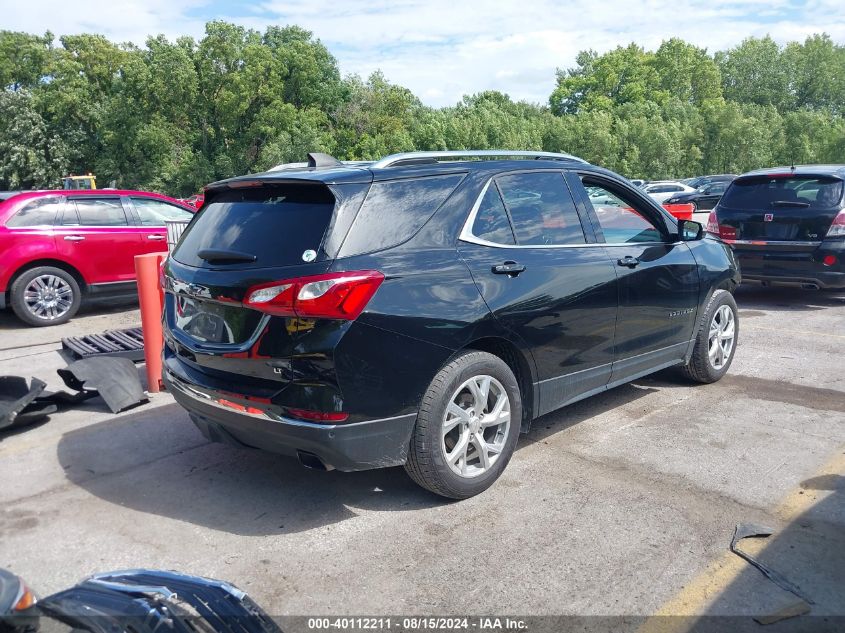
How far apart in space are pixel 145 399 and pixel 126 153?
49.2 metres

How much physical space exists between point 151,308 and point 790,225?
768 centimetres

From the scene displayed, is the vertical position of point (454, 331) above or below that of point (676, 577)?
above

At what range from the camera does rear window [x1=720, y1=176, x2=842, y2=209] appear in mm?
9078

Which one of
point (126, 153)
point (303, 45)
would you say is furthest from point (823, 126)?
point (126, 153)

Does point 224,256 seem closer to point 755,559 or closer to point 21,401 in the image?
point 21,401

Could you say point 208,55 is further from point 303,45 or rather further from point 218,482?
point 218,482

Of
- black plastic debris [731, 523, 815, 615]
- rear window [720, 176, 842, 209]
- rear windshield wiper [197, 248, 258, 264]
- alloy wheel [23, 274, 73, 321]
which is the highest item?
rear window [720, 176, 842, 209]

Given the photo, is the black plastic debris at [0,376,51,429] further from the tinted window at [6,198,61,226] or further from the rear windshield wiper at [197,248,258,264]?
the tinted window at [6,198,61,226]

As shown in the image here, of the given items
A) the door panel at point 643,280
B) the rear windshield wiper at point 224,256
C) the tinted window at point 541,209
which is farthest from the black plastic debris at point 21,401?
the door panel at point 643,280

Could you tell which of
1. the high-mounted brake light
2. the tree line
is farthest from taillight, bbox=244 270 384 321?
the tree line

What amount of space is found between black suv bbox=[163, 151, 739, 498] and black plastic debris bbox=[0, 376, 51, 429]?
149cm

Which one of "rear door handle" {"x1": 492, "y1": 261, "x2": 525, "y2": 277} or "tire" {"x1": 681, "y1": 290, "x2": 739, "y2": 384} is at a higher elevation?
"rear door handle" {"x1": 492, "y1": 261, "x2": 525, "y2": 277}

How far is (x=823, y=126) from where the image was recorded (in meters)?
57.7

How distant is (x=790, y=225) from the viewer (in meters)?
9.25
